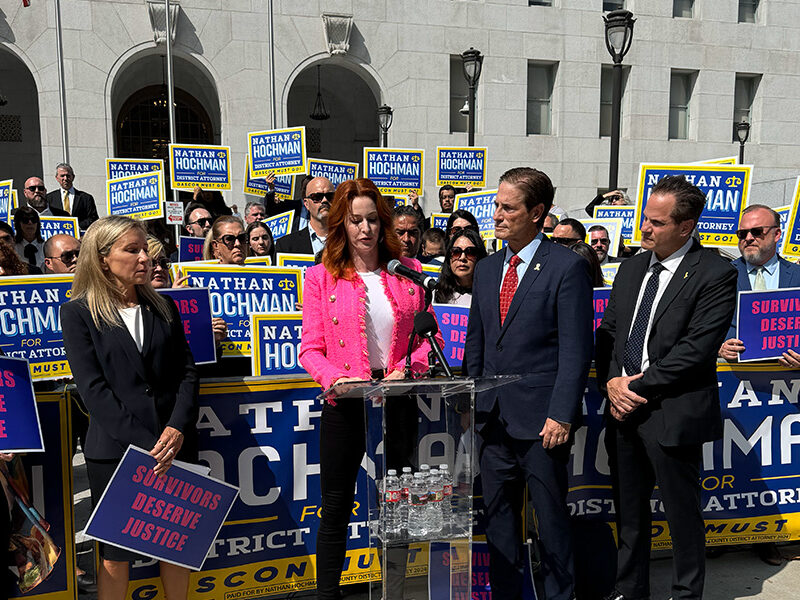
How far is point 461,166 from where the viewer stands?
476 inches

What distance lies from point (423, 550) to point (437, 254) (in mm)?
4909

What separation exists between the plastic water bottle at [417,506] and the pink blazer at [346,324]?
757 millimetres

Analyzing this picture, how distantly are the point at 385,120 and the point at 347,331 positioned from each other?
19355 millimetres

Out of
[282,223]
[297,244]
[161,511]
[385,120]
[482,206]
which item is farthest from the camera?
[385,120]

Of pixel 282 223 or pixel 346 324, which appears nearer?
pixel 346 324

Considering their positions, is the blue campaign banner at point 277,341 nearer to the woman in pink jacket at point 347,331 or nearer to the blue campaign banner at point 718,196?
the woman in pink jacket at point 347,331

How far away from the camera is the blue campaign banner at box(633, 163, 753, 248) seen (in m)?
6.70

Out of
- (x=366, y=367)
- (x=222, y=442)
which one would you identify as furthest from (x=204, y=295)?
(x=366, y=367)

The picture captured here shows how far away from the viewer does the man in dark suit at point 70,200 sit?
455 inches

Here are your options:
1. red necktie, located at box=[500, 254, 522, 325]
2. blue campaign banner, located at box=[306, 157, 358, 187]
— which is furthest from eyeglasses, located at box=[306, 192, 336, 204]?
blue campaign banner, located at box=[306, 157, 358, 187]

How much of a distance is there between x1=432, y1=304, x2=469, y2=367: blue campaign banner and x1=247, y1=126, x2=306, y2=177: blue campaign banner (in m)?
7.16

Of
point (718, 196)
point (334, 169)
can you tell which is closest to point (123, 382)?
point (718, 196)

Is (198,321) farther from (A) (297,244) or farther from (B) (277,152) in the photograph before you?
(B) (277,152)

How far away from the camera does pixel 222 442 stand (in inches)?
147
